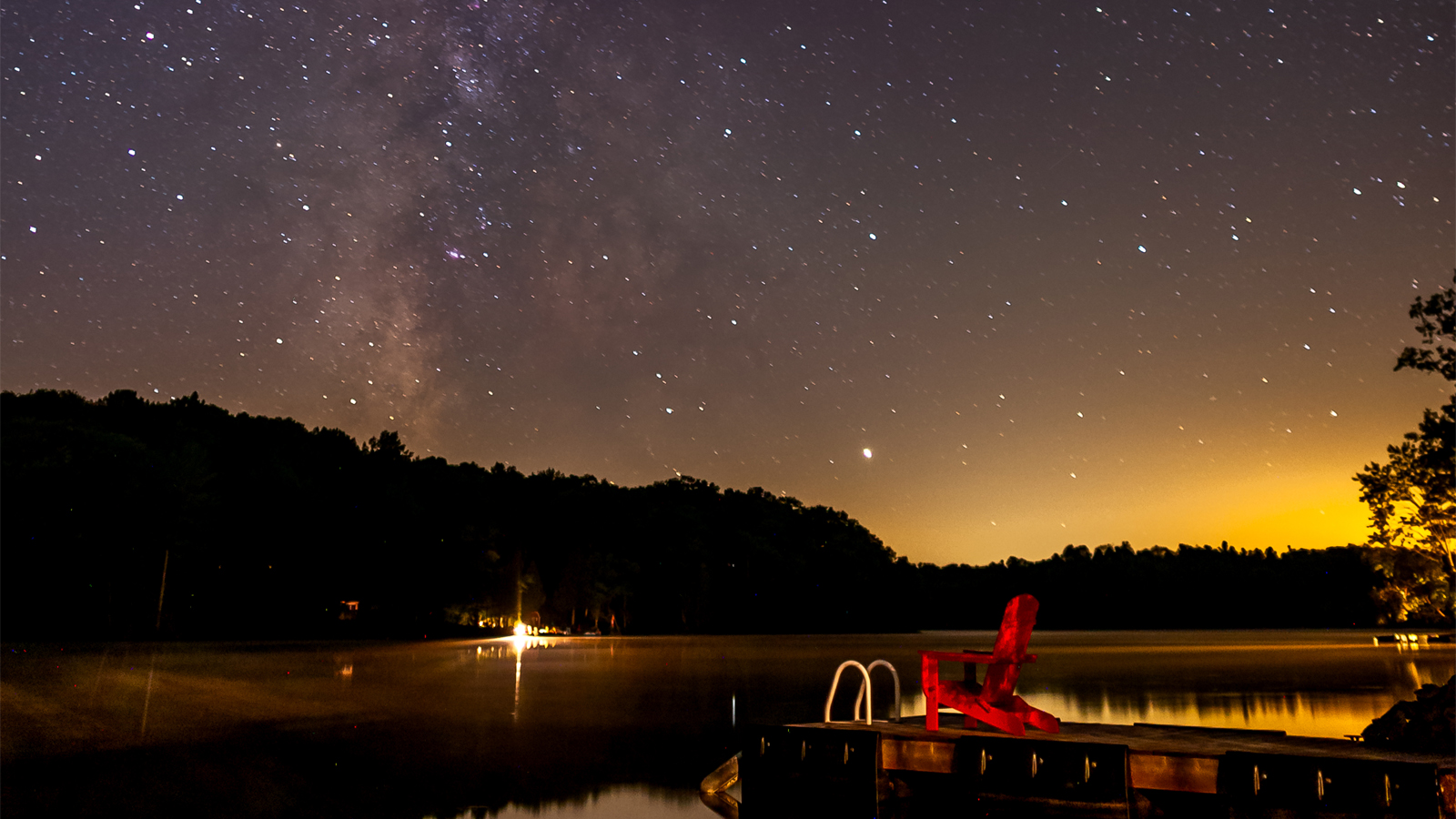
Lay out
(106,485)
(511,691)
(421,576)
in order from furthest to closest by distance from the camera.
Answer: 1. (421,576)
2. (106,485)
3. (511,691)

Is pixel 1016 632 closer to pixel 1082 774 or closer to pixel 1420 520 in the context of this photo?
Result: pixel 1082 774

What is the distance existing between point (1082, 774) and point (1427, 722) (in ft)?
19.0

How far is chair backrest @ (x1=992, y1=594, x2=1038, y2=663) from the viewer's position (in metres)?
9.05

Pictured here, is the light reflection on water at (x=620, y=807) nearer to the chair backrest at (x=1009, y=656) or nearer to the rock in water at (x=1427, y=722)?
the chair backrest at (x=1009, y=656)

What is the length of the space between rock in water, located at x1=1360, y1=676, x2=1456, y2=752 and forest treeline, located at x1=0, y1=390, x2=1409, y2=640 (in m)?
10.1

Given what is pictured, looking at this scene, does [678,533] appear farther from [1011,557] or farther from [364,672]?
[364,672]

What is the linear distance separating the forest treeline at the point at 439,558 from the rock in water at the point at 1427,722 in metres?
10.1

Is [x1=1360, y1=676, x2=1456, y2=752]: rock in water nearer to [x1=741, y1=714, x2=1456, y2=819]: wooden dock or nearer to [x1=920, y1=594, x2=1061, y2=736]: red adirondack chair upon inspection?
[x1=741, y1=714, x2=1456, y2=819]: wooden dock

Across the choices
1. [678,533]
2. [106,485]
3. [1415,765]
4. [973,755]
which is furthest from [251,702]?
[678,533]

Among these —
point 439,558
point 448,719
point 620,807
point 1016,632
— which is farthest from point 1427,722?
point 439,558

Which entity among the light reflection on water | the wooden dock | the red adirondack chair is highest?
the red adirondack chair

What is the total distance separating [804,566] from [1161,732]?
102169 millimetres

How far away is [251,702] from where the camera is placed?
18000mm

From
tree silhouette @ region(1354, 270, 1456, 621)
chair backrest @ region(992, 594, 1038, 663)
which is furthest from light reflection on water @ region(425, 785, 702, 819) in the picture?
tree silhouette @ region(1354, 270, 1456, 621)
